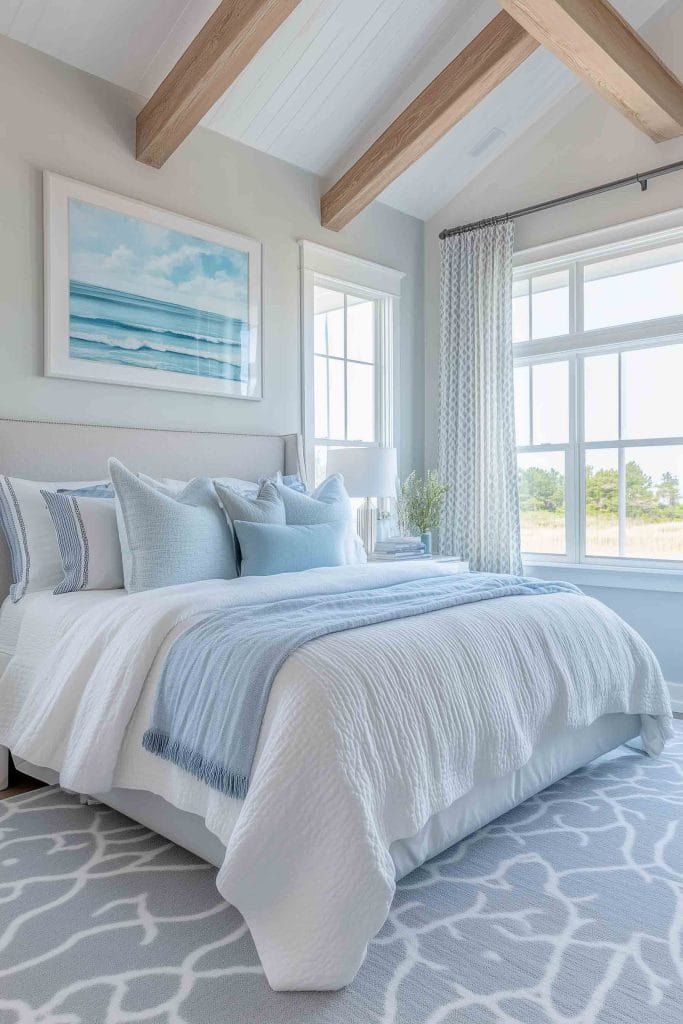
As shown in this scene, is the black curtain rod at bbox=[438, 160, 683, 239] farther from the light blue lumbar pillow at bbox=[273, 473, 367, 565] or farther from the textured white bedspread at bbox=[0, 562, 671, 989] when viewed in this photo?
the textured white bedspread at bbox=[0, 562, 671, 989]

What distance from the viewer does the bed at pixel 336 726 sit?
1.59m

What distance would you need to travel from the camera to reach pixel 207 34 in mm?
3111

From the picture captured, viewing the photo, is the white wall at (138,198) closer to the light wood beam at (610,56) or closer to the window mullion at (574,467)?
the window mullion at (574,467)

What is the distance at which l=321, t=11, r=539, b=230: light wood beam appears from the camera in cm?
354

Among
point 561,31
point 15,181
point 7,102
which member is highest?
point 561,31

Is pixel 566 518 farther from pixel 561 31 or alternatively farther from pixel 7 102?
pixel 7 102

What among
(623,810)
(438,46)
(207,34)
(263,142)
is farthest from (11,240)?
(623,810)

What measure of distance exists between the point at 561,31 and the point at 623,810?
9.51 feet

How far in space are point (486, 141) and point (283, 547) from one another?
2.98 m

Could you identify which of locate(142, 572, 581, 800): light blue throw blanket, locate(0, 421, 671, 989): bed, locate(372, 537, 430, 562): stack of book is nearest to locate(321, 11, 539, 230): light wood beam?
locate(372, 537, 430, 562): stack of book

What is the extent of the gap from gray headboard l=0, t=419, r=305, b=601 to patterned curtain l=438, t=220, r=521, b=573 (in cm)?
112

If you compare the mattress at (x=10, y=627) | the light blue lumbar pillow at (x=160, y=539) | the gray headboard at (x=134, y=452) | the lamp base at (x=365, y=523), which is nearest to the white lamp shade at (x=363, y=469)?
the gray headboard at (x=134, y=452)

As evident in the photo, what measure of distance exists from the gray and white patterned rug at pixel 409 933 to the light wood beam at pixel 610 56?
2.90 meters

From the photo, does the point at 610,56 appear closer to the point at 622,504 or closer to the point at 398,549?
the point at 622,504
